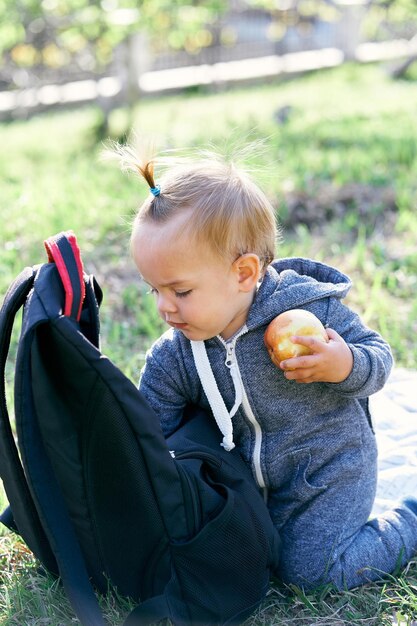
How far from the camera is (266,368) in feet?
7.30

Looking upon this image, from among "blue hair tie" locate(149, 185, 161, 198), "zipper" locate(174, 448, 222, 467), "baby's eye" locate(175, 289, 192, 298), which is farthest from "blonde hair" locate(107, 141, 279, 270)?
"zipper" locate(174, 448, 222, 467)

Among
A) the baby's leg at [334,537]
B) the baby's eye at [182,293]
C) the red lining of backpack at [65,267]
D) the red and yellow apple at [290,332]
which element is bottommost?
the baby's leg at [334,537]

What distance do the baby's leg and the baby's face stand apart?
0.51 meters

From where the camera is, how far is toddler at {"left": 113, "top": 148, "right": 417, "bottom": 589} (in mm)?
2061

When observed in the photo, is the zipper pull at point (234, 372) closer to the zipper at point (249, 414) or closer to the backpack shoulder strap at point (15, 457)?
the zipper at point (249, 414)

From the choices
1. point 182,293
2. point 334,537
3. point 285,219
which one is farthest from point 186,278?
point 285,219

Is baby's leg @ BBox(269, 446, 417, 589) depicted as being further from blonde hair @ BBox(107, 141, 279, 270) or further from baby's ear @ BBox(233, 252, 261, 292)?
blonde hair @ BBox(107, 141, 279, 270)

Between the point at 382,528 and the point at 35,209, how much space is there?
11.6 feet

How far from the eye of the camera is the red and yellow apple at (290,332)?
206 cm

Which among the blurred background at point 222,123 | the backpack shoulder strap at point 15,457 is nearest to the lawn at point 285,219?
the blurred background at point 222,123

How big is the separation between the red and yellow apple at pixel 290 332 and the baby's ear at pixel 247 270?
11cm

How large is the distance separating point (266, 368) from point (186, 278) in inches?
14.0

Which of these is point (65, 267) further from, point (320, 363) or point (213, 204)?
point (320, 363)

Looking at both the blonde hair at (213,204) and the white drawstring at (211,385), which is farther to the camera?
the white drawstring at (211,385)
